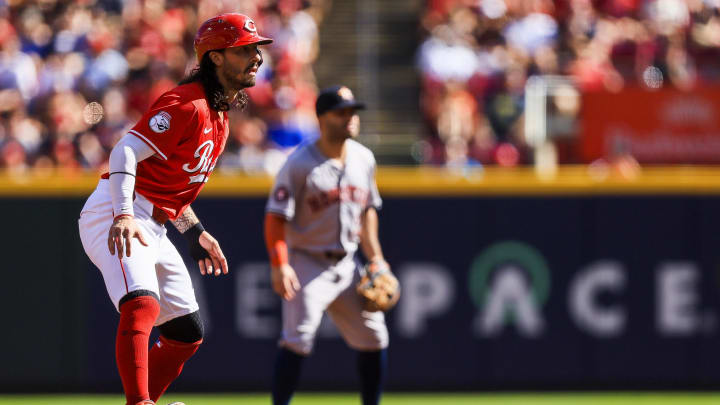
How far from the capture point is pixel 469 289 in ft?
35.1

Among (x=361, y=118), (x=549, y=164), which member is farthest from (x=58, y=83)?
(x=549, y=164)

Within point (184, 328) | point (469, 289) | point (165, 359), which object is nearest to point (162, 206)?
point (184, 328)

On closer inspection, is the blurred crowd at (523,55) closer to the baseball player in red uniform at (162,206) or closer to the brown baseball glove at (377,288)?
the brown baseball glove at (377,288)

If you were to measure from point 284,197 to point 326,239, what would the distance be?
37cm

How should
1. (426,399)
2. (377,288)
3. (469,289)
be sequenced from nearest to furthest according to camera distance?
(377,288) → (426,399) → (469,289)

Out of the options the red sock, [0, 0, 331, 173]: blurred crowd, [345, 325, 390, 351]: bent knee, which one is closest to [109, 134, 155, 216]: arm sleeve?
the red sock

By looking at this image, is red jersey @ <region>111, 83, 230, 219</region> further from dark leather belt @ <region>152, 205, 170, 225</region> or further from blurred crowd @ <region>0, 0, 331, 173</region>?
blurred crowd @ <region>0, 0, 331, 173</region>

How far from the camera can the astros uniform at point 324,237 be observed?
24.8 ft

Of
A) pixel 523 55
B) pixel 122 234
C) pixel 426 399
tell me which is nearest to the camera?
pixel 122 234

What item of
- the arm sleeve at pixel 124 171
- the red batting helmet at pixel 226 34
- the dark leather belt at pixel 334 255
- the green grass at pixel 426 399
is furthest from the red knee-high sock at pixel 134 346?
the green grass at pixel 426 399

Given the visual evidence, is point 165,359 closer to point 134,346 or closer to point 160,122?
point 134,346

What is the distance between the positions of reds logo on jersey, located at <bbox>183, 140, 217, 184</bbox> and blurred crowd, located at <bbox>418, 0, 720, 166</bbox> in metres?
6.22

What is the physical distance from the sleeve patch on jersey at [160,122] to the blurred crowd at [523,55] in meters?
6.56

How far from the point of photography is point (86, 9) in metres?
14.3
